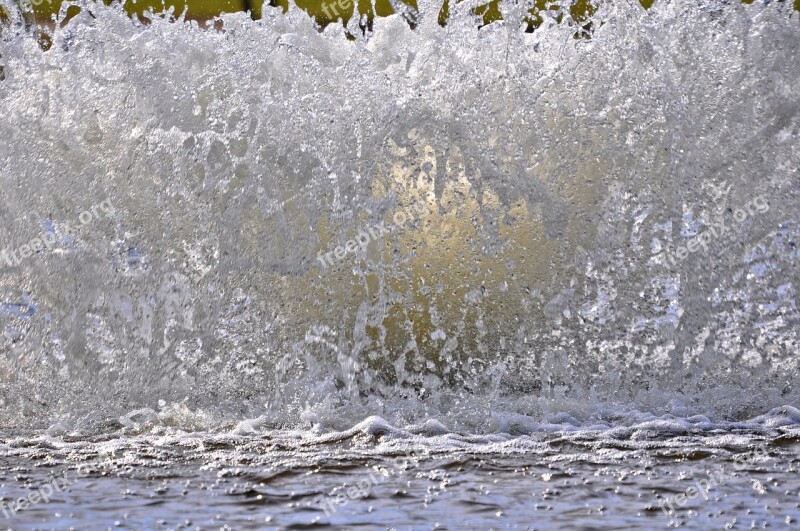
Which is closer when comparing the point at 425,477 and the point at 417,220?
the point at 425,477

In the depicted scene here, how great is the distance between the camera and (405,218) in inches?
107

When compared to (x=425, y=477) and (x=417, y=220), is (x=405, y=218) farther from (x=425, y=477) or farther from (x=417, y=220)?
(x=425, y=477)

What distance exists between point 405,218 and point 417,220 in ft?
0.09

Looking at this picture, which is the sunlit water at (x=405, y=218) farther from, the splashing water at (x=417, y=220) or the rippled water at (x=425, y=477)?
the rippled water at (x=425, y=477)

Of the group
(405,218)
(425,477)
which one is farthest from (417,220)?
(425,477)

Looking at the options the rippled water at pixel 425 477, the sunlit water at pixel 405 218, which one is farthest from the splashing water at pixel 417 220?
the rippled water at pixel 425 477

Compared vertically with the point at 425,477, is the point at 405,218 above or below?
above

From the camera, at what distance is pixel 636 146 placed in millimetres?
2797

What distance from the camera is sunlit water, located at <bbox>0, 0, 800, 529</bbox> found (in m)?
2.67

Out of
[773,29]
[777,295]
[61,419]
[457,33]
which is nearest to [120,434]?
[61,419]

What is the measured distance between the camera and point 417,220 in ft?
8.88

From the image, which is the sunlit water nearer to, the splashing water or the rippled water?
the splashing water

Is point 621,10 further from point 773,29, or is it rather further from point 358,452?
point 358,452

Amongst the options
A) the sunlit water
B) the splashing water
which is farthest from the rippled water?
the splashing water
